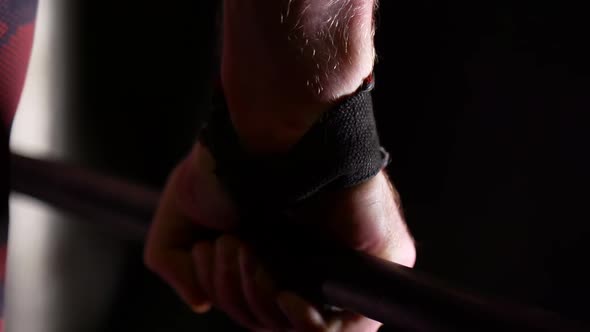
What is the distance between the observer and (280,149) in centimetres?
42

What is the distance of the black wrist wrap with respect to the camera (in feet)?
1.33

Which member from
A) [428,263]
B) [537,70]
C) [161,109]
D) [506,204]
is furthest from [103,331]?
[537,70]

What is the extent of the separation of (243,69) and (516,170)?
661mm

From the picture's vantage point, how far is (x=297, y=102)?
408 millimetres

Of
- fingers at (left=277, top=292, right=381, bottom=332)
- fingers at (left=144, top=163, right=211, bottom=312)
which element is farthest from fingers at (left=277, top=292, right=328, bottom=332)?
fingers at (left=144, top=163, right=211, bottom=312)

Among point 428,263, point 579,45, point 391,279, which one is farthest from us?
point 428,263

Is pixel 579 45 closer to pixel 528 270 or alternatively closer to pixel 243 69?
pixel 528 270

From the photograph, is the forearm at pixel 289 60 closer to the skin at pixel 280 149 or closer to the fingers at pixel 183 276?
the skin at pixel 280 149

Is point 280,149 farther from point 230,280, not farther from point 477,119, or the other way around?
point 477,119

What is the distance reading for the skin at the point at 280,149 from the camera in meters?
0.39

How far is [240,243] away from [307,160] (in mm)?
89

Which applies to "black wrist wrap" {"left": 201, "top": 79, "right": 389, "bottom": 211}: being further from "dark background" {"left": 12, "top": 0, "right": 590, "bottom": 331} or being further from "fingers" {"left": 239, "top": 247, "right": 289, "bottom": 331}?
"dark background" {"left": 12, "top": 0, "right": 590, "bottom": 331}

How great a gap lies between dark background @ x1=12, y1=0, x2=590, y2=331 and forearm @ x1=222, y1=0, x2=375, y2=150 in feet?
1.52

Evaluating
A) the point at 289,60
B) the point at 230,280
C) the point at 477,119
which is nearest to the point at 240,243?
the point at 230,280
